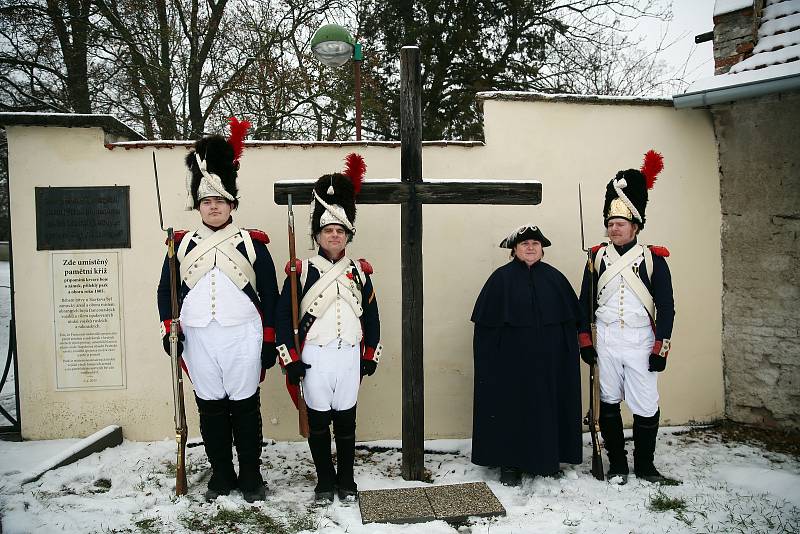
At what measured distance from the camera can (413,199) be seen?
3.94m

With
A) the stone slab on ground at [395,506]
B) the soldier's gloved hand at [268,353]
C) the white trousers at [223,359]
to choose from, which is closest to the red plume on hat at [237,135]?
the white trousers at [223,359]

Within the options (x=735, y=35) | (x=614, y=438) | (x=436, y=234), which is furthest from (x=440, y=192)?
(x=735, y=35)

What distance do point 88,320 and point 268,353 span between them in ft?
6.22

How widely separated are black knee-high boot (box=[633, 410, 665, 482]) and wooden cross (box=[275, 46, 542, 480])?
4.86 feet

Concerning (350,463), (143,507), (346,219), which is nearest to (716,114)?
(346,219)

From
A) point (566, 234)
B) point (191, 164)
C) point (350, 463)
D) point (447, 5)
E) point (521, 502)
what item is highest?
point (447, 5)

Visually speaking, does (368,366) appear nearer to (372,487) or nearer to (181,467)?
(372,487)

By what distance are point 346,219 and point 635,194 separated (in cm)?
200

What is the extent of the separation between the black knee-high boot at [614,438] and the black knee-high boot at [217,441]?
254 centimetres

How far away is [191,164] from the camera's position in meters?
3.68

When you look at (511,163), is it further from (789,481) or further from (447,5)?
(447,5)

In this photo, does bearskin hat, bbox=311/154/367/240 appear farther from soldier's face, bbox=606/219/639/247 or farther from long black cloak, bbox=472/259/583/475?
soldier's face, bbox=606/219/639/247

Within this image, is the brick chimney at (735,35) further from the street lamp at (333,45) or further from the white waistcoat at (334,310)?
the white waistcoat at (334,310)

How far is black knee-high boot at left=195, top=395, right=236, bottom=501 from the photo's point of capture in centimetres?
366
